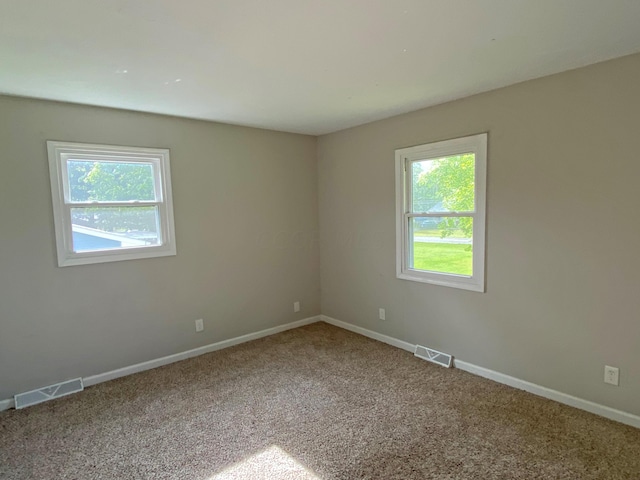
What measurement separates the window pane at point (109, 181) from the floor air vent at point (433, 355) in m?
2.97

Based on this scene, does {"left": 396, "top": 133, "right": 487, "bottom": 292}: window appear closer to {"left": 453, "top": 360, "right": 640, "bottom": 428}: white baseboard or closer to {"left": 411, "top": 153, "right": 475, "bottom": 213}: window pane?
{"left": 411, "top": 153, "right": 475, "bottom": 213}: window pane

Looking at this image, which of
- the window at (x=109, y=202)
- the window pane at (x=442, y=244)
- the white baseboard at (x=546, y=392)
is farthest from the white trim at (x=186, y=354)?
the window pane at (x=442, y=244)

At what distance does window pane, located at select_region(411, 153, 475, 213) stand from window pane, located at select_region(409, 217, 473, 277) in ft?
0.38

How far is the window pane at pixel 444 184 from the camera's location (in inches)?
119

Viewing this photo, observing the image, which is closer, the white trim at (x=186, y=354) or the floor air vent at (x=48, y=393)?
the floor air vent at (x=48, y=393)

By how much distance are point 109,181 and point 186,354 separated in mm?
1807

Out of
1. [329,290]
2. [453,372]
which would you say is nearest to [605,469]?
[453,372]

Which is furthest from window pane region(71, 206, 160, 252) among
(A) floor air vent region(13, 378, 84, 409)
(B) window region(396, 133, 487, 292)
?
(B) window region(396, 133, 487, 292)

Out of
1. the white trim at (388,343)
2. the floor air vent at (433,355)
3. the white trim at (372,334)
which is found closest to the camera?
the white trim at (388,343)

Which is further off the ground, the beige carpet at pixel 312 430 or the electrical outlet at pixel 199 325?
the electrical outlet at pixel 199 325

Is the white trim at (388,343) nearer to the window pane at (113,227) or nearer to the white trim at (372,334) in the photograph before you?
the white trim at (372,334)

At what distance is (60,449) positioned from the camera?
7.24 feet

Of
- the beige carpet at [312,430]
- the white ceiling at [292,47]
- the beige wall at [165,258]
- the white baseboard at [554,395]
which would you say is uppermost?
the white ceiling at [292,47]

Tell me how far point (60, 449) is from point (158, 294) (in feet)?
4.65
